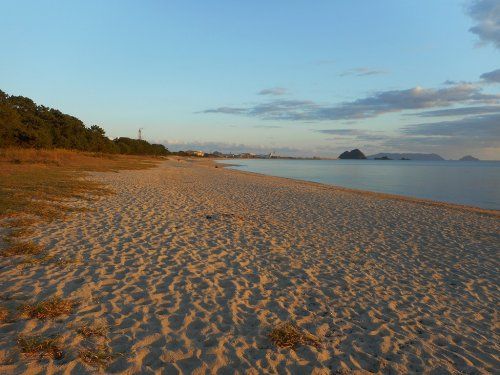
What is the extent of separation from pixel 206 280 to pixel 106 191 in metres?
13.6

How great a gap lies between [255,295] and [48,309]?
11.5 ft

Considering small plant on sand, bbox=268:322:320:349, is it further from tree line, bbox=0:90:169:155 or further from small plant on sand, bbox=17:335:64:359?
tree line, bbox=0:90:169:155

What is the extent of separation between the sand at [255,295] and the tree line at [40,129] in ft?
115

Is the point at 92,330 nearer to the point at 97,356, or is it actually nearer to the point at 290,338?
the point at 97,356

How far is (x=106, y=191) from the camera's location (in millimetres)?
18531

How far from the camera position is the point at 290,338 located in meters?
4.93

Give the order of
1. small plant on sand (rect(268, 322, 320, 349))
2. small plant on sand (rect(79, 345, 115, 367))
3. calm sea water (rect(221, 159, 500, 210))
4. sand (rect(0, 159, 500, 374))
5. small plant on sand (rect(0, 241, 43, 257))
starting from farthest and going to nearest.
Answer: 1. calm sea water (rect(221, 159, 500, 210))
2. small plant on sand (rect(0, 241, 43, 257))
3. small plant on sand (rect(268, 322, 320, 349))
4. sand (rect(0, 159, 500, 374))
5. small plant on sand (rect(79, 345, 115, 367))

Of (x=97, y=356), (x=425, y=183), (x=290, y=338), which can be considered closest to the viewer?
(x=97, y=356)

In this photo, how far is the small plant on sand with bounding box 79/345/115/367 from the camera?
161 inches

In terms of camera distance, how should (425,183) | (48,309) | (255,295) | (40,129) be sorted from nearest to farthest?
(48,309), (255,295), (40,129), (425,183)

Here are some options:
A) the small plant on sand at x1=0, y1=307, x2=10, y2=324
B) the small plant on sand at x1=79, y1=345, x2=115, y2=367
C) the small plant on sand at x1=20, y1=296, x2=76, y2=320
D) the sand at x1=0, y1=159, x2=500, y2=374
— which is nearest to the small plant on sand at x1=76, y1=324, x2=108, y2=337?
the sand at x1=0, y1=159, x2=500, y2=374

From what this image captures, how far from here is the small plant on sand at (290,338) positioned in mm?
4809

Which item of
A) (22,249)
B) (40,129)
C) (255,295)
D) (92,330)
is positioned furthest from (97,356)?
(40,129)

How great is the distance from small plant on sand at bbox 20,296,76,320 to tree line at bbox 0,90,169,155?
40379 mm
